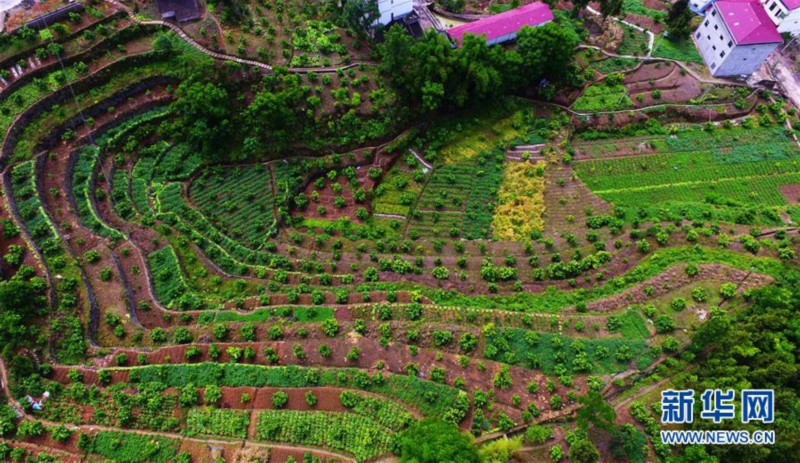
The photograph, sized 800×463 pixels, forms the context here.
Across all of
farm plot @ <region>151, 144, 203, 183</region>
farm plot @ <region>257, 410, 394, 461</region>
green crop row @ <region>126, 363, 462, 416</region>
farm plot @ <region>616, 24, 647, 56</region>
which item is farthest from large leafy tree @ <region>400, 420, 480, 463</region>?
farm plot @ <region>616, 24, 647, 56</region>

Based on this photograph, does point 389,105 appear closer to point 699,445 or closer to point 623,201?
point 623,201

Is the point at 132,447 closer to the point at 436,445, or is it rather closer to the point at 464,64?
the point at 436,445

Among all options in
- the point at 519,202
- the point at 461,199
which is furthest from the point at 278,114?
the point at 519,202

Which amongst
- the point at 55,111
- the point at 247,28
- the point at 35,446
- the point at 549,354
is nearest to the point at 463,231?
the point at 549,354

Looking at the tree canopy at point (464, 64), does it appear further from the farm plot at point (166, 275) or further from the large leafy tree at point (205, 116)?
the farm plot at point (166, 275)

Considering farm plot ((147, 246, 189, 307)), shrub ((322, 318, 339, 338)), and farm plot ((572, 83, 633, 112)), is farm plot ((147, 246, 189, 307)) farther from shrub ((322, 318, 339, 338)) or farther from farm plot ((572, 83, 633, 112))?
farm plot ((572, 83, 633, 112))
